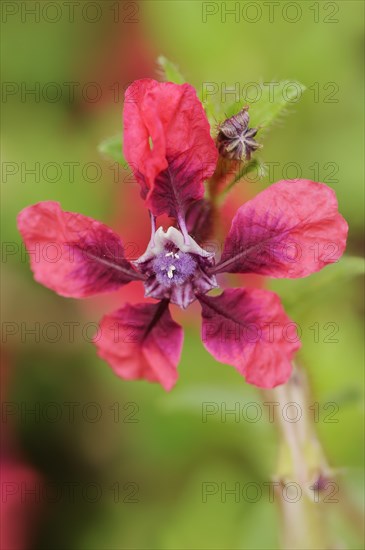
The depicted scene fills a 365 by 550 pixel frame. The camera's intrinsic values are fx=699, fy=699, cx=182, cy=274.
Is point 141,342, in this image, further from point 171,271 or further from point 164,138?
point 164,138

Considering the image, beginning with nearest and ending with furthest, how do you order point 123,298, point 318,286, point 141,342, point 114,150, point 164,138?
1. point 164,138
2. point 141,342
3. point 114,150
4. point 318,286
5. point 123,298

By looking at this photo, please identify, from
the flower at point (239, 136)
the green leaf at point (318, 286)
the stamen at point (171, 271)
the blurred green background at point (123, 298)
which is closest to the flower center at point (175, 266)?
the stamen at point (171, 271)

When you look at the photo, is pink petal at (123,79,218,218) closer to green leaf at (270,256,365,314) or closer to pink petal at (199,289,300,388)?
pink petal at (199,289,300,388)

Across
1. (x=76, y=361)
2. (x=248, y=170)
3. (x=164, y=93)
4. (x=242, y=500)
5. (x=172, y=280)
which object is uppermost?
(x=164, y=93)

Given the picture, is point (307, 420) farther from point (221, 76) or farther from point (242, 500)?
point (221, 76)

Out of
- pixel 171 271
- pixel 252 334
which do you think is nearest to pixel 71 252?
pixel 171 271

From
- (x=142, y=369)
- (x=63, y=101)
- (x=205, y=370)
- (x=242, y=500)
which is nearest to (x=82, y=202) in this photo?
(x=63, y=101)
